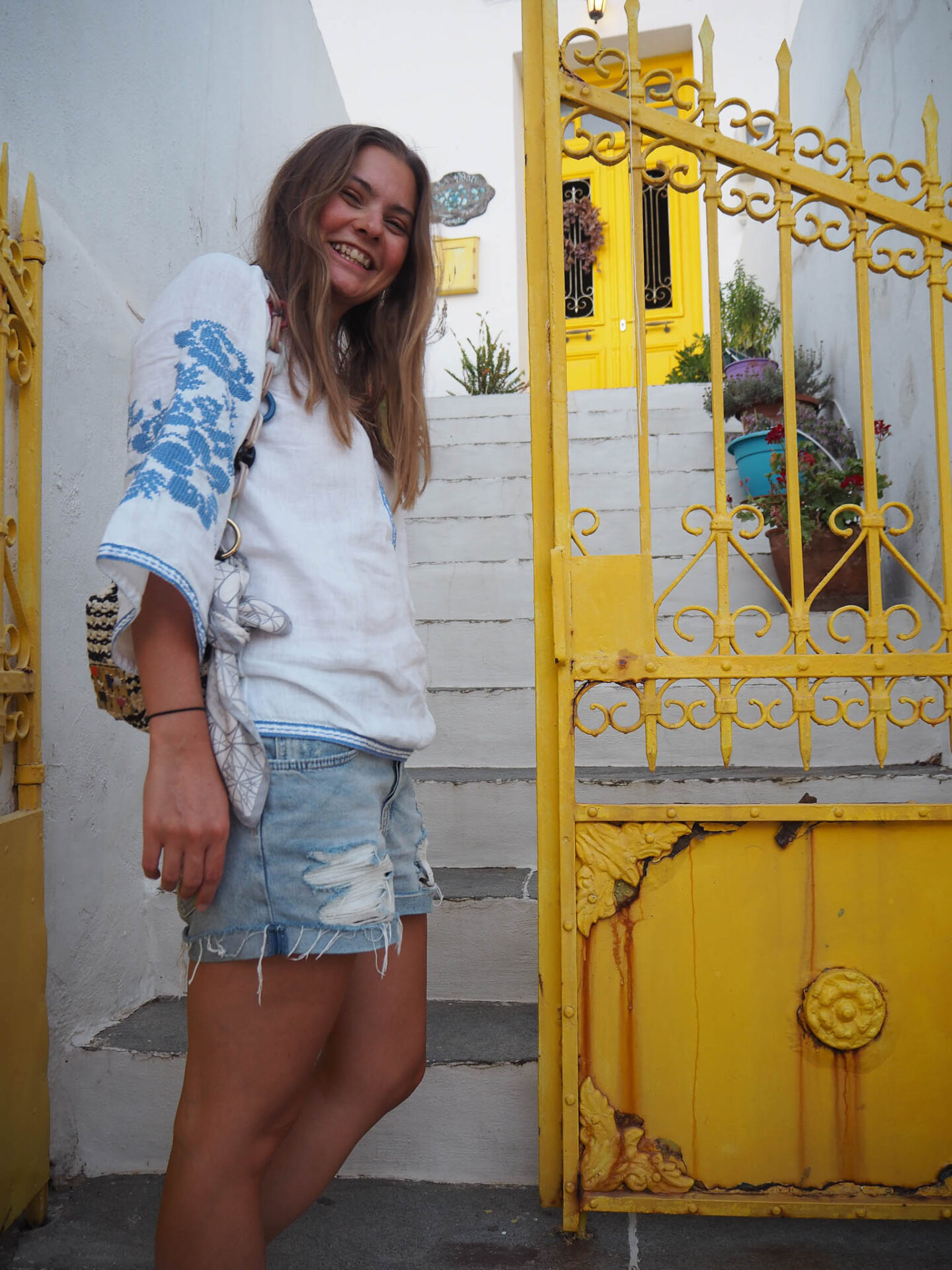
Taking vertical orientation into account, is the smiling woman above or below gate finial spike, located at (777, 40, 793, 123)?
below

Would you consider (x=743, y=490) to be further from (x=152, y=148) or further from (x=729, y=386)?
(x=152, y=148)

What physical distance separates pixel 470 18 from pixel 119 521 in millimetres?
7870

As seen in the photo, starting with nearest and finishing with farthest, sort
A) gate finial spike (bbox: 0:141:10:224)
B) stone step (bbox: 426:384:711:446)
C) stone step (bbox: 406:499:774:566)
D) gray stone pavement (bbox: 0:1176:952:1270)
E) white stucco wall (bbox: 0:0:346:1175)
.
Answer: gray stone pavement (bbox: 0:1176:952:1270)
gate finial spike (bbox: 0:141:10:224)
white stucco wall (bbox: 0:0:346:1175)
stone step (bbox: 406:499:774:566)
stone step (bbox: 426:384:711:446)

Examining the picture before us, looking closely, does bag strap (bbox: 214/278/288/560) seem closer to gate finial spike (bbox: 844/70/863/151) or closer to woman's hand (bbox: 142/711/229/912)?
woman's hand (bbox: 142/711/229/912)

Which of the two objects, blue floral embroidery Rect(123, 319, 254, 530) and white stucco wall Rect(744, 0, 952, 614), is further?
white stucco wall Rect(744, 0, 952, 614)

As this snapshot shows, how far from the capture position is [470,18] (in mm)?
7219

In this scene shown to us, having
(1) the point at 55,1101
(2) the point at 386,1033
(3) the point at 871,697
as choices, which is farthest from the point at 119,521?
(1) the point at 55,1101

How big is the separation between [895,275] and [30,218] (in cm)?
268

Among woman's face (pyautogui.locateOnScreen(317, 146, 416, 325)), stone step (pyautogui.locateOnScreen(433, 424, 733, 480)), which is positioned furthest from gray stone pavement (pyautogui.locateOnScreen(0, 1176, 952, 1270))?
stone step (pyautogui.locateOnScreen(433, 424, 733, 480))

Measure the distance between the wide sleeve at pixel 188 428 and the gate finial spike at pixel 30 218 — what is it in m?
0.97

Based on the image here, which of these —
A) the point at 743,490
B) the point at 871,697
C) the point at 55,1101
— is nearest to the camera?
the point at 871,697

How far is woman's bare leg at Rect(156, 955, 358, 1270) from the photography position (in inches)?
39.9

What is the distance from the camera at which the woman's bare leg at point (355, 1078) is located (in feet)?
3.93

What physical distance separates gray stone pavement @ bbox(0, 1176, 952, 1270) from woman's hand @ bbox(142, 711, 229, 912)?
3.34 ft
